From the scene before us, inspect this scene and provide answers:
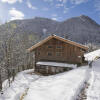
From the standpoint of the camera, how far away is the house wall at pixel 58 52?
1627cm

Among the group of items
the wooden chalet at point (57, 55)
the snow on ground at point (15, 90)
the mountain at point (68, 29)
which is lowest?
the snow on ground at point (15, 90)

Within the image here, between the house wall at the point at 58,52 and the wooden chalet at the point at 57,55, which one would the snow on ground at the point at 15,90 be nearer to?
the wooden chalet at the point at 57,55

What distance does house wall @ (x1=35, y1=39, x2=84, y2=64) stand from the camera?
16266 mm

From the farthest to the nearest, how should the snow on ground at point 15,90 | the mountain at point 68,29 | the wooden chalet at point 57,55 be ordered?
the mountain at point 68,29
the wooden chalet at point 57,55
the snow on ground at point 15,90

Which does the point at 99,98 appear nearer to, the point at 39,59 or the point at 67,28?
the point at 39,59

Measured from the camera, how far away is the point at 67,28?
379 ft

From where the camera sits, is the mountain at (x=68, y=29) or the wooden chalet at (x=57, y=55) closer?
the wooden chalet at (x=57, y=55)

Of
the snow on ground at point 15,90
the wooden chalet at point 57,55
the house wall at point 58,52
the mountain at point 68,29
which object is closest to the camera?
the snow on ground at point 15,90

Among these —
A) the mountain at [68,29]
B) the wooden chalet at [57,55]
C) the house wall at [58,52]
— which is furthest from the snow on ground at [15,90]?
the mountain at [68,29]

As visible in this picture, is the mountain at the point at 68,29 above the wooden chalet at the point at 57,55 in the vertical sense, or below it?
above

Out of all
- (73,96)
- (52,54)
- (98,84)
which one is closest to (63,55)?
(52,54)

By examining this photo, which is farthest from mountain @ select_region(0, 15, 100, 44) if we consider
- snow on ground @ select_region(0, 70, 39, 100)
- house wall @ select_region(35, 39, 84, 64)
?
snow on ground @ select_region(0, 70, 39, 100)

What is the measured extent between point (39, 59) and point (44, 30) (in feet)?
355

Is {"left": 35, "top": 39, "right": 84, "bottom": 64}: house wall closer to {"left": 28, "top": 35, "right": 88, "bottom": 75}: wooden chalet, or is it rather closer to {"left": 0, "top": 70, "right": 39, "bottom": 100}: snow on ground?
{"left": 28, "top": 35, "right": 88, "bottom": 75}: wooden chalet
